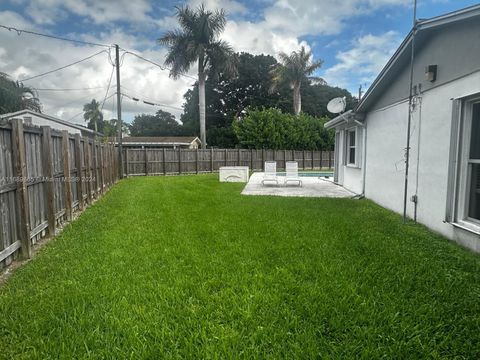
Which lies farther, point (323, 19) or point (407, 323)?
point (323, 19)

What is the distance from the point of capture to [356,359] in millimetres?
2076

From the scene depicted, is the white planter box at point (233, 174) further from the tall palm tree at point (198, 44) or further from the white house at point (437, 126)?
the tall palm tree at point (198, 44)

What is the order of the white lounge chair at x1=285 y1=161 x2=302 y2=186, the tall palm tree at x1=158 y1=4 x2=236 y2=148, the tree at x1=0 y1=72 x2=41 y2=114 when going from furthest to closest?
the tree at x1=0 y1=72 x2=41 y2=114
the tall palm tree at x1=158 y1=4 x2=236 y2=148
the white lounge chair at x1=285 y1=161 x2=302 y2=186

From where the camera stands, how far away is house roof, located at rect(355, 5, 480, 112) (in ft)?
14.0

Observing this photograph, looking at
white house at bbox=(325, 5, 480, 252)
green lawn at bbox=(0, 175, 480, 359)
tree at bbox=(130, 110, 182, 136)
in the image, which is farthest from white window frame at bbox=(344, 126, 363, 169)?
tree at bbox=(130, 110, 182, 136)

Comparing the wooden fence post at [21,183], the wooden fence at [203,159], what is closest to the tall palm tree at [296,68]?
the wooden fence at [203,159]

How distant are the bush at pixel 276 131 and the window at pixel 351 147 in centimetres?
1390

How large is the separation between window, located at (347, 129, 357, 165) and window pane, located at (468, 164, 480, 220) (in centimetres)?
599

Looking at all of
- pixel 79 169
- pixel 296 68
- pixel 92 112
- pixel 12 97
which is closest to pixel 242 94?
pixel 296 68

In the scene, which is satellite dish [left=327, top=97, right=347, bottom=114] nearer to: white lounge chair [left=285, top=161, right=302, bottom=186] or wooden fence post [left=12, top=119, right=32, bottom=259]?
white lounge chair [left=285, top=161, right=302, bottom=186]

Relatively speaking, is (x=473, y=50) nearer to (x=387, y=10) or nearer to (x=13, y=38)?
(x=387, y=10)

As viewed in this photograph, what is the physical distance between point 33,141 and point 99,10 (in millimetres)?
10902

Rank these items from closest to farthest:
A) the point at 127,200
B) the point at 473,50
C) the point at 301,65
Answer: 1. the point at 473,50
2. the point at 127,200
3. the point at 301,65

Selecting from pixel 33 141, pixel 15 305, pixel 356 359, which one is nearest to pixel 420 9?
pixel 356 359
